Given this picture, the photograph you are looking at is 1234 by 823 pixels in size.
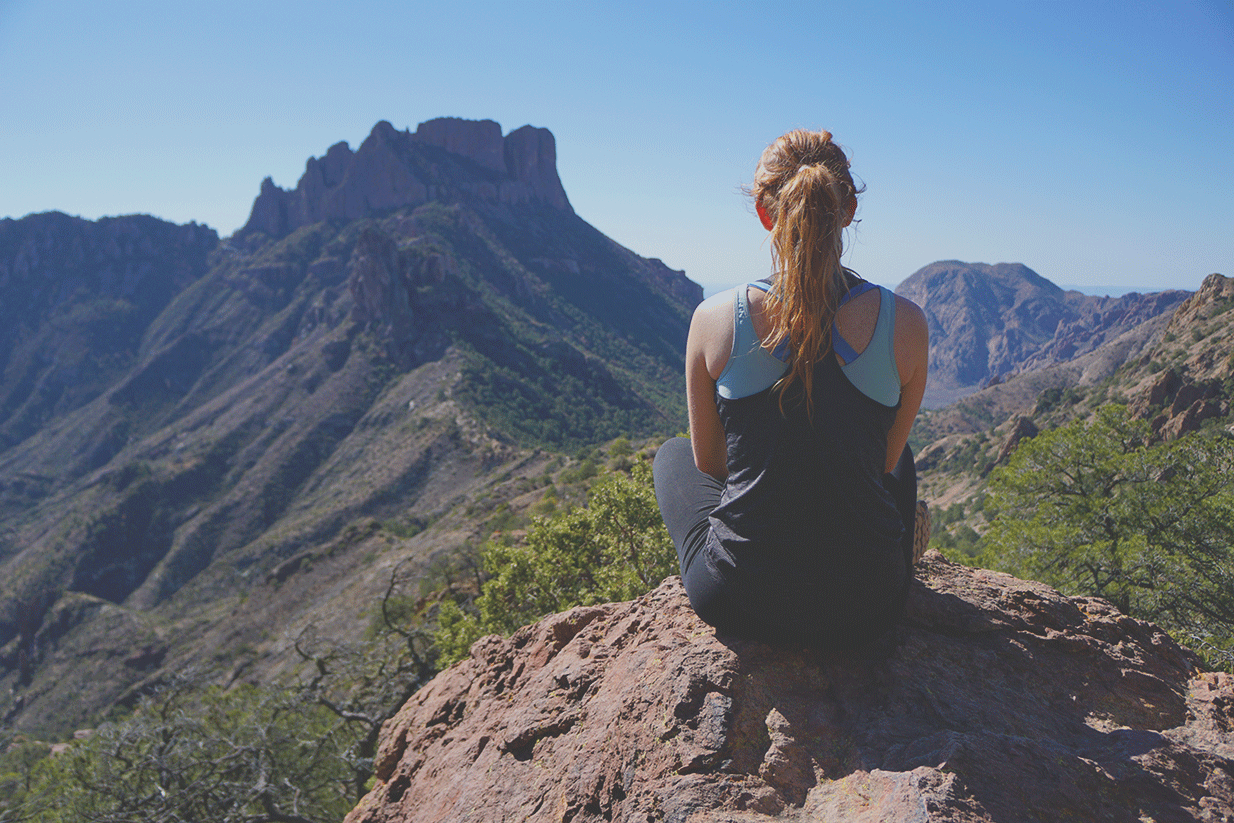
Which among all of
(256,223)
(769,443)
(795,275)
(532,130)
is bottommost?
(769,443)

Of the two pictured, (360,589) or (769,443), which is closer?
(769,443)

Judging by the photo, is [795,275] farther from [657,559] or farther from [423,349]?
[423,349]

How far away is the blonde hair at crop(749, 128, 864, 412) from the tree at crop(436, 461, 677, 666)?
592cm

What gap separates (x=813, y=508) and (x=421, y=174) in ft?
513

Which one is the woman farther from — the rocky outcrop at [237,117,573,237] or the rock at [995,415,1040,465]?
the rocky outcrop at [237,117,573,237]

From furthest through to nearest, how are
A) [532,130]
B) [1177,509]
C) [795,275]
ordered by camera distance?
[532,130]
[1177,509]
[795,275]

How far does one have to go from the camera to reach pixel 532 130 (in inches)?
6048

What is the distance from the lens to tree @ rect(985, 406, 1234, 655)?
9.39 meters

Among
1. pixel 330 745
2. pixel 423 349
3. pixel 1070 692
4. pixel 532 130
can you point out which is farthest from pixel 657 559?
pixel 532 130

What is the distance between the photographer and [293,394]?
90.5 m

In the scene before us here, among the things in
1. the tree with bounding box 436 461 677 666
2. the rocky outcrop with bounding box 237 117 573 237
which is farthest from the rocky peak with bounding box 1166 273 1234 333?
the rocky outcrop with bounding box 237 117 573 237

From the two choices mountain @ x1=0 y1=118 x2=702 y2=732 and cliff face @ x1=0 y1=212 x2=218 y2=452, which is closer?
mountain @ x1=0 y1=118 x2=702 y2=732

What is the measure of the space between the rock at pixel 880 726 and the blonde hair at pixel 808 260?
1.34 metres

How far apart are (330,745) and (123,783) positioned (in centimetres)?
336
